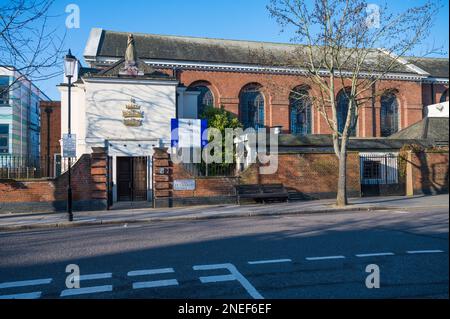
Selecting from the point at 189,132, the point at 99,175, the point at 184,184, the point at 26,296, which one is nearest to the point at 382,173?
the point at 189,132

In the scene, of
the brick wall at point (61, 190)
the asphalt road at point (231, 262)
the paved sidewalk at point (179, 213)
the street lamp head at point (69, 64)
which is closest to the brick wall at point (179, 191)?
the paved sidewalk at point (179, 213)

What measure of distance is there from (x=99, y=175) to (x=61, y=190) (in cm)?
180

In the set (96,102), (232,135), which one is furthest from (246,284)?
(232,135)

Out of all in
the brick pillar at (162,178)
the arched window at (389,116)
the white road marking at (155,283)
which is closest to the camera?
the white road marking at (155,283)

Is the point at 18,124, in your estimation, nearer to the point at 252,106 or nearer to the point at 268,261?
the point at 252,106

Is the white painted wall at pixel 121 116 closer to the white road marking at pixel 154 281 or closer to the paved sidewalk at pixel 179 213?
the paved sidewalk at pixel 179 213

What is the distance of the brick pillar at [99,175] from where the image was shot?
55.4 feet

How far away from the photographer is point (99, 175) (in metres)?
16.9

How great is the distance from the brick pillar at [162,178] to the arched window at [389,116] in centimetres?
2783

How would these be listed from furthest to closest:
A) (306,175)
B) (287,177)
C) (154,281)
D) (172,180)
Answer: (306,175) < (287,177) < (172,180) < (154,281)

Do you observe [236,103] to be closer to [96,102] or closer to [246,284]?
[96,102]

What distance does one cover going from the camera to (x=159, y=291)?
193 inches

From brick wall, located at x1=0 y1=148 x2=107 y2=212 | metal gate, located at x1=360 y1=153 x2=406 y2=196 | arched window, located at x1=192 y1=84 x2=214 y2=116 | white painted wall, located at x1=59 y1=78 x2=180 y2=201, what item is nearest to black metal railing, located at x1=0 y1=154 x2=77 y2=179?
brick wall, located at x1=0 y1=148 x2=107 y2=212

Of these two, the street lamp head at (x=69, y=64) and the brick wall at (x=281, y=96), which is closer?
the street lamp head at (x=69, y=64)
